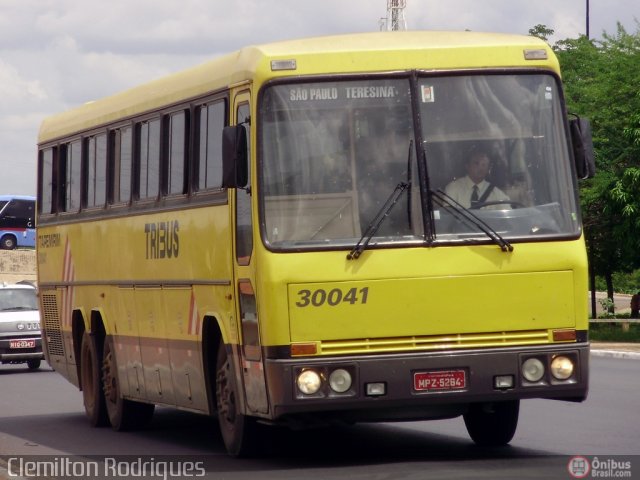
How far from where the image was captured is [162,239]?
15.1 m

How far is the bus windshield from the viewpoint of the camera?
12.1 m

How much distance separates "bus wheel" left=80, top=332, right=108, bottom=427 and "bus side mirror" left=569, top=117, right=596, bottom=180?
6.94 meters

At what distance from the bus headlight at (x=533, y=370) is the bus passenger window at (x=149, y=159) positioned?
4.56m

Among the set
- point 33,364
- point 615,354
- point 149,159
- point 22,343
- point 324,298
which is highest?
point 149,159

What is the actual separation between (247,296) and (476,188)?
6.07ft

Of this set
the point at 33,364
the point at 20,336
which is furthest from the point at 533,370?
the point at 33,364

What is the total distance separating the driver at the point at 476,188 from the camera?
1219cm

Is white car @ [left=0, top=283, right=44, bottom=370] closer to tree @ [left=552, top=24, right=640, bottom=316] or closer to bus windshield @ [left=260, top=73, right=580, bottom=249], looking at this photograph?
tree @ [left=552, top=24, right=640, bottom=316]

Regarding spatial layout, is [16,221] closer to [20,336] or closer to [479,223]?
[20,336]

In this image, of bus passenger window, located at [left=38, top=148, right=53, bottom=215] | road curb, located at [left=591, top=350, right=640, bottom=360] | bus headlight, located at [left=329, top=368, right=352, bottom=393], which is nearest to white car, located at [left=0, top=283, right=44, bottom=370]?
road curb, located at [left=591, top=350, right=640, bottom=360]

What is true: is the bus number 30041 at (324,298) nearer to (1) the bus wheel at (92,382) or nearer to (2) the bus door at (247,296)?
(2) the bus door at (247,296)

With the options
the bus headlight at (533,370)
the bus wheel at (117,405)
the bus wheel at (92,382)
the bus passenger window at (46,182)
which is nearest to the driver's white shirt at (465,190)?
the bus headlight at (533,370)

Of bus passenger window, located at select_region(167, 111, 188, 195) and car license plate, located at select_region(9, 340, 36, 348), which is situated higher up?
bus passenger window, located at select_region(167, 111, 188, 195)

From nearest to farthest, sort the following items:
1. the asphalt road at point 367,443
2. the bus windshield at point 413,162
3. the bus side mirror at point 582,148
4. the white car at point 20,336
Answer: the bus windshield at point 413,162, the asphalt road at point 367,443, the bus side mirror at point 582,148, the white car at point 20,336
